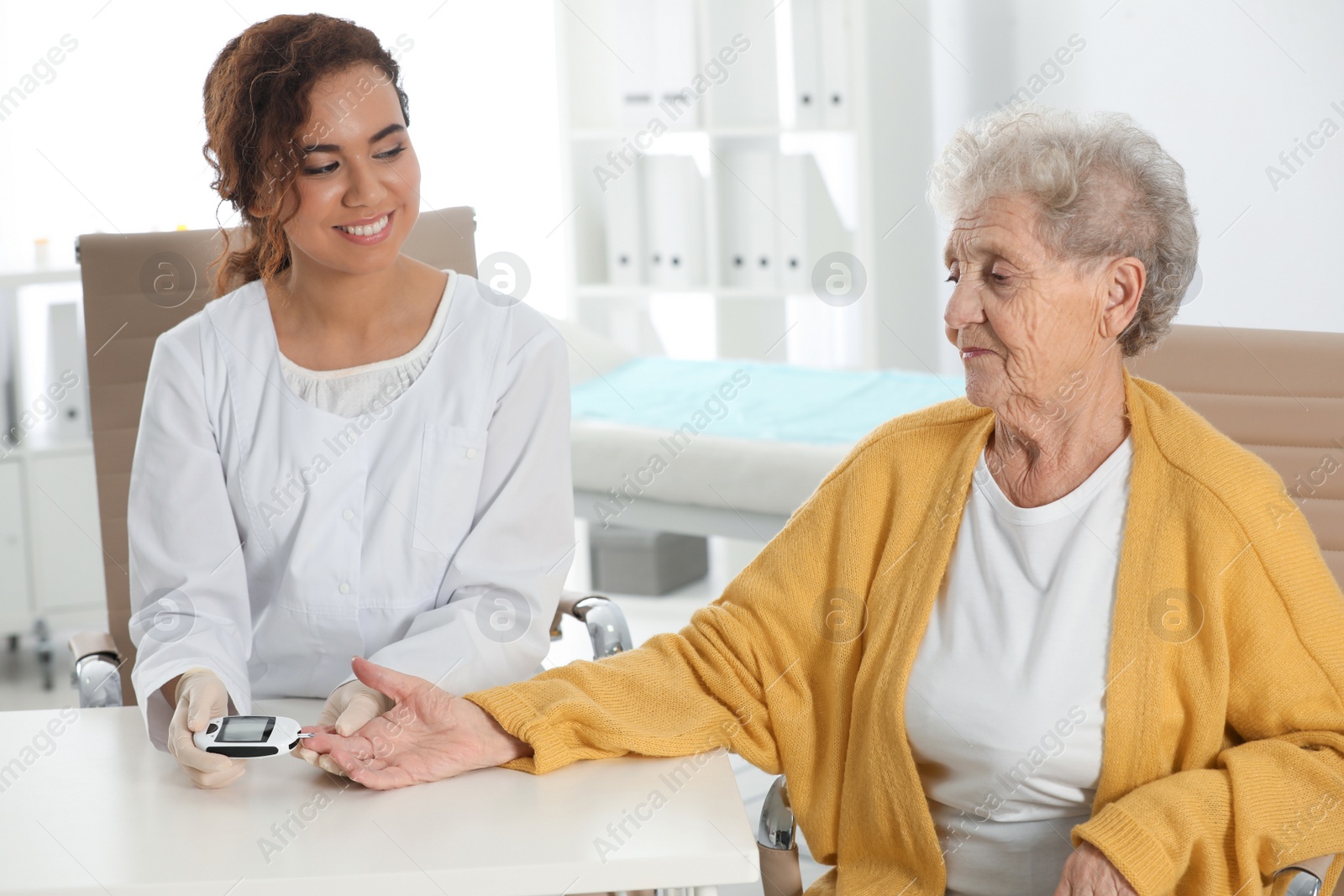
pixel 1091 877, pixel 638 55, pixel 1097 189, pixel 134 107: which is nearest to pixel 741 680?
pixel 1091 877

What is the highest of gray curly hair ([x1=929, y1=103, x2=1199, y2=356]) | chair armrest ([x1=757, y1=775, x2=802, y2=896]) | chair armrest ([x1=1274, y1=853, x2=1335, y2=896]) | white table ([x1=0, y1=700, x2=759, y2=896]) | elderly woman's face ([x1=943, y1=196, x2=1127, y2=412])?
gray curly hair ([x1=929, y1=103, x2=1199, y2=356])

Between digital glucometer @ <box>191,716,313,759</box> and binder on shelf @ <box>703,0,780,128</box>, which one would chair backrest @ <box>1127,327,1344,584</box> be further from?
binder on shelf @ <box>703,0,780,128</box>

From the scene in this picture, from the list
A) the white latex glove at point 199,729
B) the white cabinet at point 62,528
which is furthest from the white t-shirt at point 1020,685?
the white cabinet at point 62,528

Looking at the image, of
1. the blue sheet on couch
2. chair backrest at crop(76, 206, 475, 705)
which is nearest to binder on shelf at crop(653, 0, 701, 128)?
the blue sheet on couch

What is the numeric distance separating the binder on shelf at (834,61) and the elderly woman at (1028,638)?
2.93m

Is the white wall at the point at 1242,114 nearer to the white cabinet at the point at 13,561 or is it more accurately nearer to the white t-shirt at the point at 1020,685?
the white t-shirt at the point at 1020,685

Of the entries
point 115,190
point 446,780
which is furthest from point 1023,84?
point 446,780

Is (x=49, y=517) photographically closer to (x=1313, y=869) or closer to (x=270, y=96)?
(x=270, y=96)

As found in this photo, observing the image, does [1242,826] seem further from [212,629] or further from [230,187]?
[230,187]

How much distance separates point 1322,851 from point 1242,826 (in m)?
0.08

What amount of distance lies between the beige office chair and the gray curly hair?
0.23 metres

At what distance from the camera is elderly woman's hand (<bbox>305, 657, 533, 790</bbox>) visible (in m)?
1.22

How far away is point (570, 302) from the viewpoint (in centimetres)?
484

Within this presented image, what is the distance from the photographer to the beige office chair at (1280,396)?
1.63 metres
